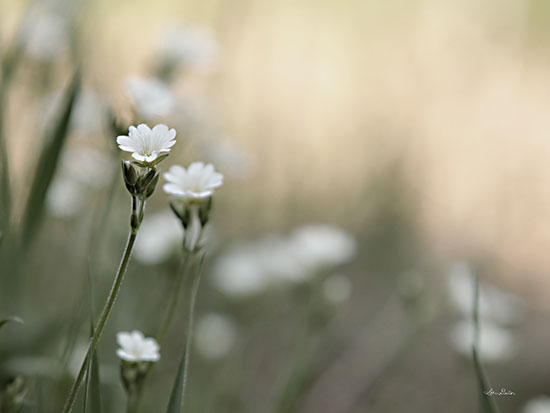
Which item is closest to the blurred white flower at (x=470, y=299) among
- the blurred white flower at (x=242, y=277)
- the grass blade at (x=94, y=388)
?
the blurred white flower at (x=242, y=277)

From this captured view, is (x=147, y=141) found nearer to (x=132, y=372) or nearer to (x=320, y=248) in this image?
(x=132, y=372)

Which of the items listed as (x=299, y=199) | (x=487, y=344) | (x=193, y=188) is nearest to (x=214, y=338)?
(x=487, y=344)

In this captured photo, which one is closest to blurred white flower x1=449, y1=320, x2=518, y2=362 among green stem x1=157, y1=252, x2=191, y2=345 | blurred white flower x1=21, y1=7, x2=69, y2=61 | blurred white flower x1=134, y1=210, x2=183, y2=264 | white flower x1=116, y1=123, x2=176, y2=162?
blurred white flower x1=134, y1=210, x2=183, y2=264

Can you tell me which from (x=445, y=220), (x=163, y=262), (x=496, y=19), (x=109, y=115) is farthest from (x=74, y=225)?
(x=496, y=19)

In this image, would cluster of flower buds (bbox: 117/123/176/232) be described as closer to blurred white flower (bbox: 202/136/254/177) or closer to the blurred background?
the blurred background

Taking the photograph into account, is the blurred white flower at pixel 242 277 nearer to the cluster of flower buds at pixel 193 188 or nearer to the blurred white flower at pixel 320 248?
the blurred white flower at pixel 320 248

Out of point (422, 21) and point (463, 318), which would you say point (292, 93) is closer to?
point (422, 21)
